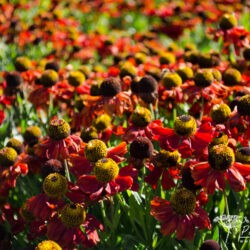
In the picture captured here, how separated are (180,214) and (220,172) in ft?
0.60

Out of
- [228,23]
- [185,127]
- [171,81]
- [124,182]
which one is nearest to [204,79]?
[171,81]

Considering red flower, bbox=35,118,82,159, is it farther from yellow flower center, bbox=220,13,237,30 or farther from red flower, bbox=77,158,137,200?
yellow flower center, bbox=220,13,237,30

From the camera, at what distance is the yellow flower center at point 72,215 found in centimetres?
167

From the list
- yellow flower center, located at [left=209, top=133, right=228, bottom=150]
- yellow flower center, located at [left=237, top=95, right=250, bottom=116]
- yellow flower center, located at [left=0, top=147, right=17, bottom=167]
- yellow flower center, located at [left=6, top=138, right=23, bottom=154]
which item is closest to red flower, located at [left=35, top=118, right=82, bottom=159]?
yellow flower center, located at [left=0, top=147, right=17, bottom=167]

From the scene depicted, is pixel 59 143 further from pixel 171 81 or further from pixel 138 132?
pixel 171 81

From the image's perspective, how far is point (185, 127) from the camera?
181 centimetres

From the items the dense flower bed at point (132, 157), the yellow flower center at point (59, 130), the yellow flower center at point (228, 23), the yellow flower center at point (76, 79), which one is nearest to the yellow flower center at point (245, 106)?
the dense flower bed at point (132, 157)

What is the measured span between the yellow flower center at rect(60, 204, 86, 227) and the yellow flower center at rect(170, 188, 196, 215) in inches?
11.5

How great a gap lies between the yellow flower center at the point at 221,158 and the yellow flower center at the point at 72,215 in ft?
1.44

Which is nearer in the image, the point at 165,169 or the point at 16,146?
the point at 165,169

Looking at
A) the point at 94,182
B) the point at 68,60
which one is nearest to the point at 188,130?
the point at 94,182

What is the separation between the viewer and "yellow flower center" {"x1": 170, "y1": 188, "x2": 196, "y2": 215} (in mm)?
1618

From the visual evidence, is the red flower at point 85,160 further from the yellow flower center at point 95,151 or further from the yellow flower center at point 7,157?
the yellow flower center at point 7,157

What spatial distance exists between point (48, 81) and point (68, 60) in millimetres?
1623
